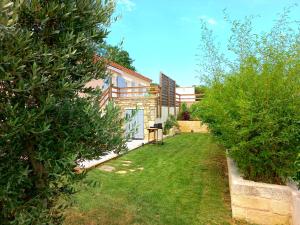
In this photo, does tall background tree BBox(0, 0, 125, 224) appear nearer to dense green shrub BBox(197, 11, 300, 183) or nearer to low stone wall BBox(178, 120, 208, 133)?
dense green shrub BBox(197, 11, 300, 183)

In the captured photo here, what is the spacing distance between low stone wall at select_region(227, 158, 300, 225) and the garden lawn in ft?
1.16

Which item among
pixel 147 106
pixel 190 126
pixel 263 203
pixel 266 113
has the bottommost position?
pixel 263 203

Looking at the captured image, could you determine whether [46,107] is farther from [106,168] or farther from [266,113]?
[106,168]

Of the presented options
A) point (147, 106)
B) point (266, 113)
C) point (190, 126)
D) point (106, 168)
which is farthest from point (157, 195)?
point (190, 126)

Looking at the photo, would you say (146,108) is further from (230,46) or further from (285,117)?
(285,117)

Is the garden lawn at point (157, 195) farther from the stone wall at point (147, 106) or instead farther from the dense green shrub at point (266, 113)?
the stone wall at point (147, 106)

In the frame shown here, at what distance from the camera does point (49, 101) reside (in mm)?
2125

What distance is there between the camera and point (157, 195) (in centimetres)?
566

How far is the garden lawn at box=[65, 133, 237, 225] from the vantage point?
4.48 metres

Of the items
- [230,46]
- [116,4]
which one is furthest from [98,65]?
[230,46]

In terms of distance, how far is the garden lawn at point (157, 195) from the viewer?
14.7 feet

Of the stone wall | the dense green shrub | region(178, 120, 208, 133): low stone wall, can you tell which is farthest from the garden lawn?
region(178, 120, 208, 133): low stone wall

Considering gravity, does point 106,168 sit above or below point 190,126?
below

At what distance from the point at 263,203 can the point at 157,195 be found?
2.20 metres
